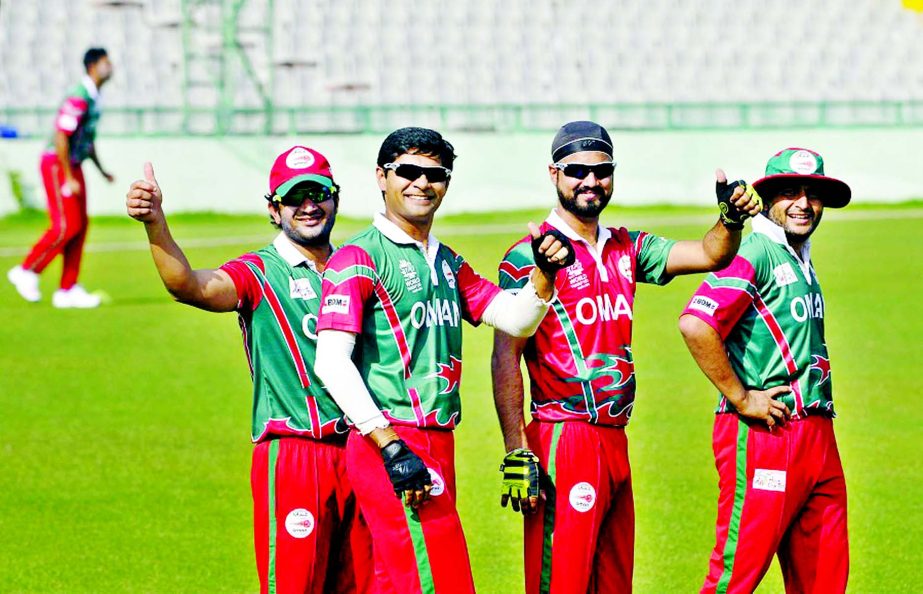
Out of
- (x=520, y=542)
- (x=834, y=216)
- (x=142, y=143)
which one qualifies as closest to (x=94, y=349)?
(x=520, y=542)

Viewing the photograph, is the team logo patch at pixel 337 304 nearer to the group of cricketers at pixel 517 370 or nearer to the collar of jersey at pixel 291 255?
the group of cricketers at pixel 517 370

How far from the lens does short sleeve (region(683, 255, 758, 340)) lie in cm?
574

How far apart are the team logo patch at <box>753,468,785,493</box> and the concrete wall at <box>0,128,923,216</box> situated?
23.2 metres

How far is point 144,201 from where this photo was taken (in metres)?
5.00

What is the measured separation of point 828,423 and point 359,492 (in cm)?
198

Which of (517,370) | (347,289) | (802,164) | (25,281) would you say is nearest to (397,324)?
(347,289)

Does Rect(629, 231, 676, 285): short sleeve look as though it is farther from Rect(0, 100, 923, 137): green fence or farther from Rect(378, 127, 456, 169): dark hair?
Rect(0, 100, 923, 137): green fence

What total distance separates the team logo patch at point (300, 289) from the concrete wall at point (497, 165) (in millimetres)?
23295

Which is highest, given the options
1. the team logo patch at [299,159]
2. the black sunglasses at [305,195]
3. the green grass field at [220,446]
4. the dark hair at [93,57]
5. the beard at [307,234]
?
the dark hair at [93,57]

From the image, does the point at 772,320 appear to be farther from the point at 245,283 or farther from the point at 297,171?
the point at 245,283

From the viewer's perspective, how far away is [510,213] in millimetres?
29125

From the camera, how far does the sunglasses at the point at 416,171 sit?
5168 mm

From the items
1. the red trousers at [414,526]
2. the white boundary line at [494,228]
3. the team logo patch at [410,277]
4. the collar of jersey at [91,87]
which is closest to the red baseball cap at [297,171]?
the team logo patch at [410,277]

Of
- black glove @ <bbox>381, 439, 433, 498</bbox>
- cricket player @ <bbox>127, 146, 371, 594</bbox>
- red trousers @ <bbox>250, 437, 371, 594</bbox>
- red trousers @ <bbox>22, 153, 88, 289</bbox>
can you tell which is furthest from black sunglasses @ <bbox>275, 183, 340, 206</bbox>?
red trousers @ <bbox>22, 153, 88, 289</bbox>
